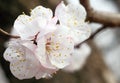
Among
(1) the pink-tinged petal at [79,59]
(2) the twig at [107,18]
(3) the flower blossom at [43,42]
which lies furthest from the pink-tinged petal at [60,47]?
(1) the pink-tinged petal at [79,59]

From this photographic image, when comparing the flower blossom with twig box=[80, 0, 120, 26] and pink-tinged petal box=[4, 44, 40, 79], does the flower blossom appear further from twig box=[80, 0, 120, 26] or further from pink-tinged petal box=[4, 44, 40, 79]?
twig box=[80, 0, 120, 26]

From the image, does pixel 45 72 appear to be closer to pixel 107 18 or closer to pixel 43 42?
pixel 43 42

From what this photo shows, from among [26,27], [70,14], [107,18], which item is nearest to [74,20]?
[70,14]

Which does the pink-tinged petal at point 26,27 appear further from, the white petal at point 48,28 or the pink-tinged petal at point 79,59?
the pink-tinged petal at point 79,59

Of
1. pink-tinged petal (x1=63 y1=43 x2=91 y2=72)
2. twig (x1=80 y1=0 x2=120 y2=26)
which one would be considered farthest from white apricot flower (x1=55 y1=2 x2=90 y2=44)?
pink-tinged petal (x1=63 y1=43 x2=91 y2=72)

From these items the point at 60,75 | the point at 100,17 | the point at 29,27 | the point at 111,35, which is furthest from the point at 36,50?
the point at 111,35

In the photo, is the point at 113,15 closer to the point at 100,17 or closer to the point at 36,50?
the point at 100,17
